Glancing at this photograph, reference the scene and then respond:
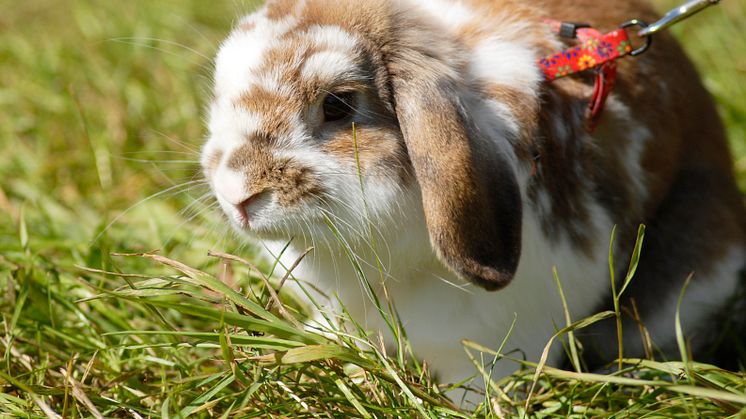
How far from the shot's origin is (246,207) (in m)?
2.58

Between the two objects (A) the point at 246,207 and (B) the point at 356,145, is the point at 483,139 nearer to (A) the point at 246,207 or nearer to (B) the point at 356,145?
(B) the point at 356,145

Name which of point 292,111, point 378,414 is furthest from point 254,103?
point 378,414

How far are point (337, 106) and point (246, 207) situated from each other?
40 cm

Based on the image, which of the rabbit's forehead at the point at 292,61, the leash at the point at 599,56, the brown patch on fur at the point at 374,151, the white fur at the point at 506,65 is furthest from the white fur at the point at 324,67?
the leash at the point at 599,56

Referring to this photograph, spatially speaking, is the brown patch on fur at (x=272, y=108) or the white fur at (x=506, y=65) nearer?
the brown patch on fur at (x=272, y=108)

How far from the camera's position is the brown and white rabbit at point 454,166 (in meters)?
2.57

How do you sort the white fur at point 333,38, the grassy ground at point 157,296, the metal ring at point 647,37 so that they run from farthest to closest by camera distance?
the metal ring at point 647,37 → the white fur at point 333,38 → the grassy ground at point 157,296

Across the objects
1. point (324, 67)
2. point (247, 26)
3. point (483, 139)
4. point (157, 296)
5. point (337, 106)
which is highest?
point (247, 26)

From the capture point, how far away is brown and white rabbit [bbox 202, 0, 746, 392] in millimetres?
2570

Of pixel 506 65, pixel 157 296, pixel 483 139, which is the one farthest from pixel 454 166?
pixel 157 296

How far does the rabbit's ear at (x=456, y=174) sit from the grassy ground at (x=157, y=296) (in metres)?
0.35

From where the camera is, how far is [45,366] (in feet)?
9.18

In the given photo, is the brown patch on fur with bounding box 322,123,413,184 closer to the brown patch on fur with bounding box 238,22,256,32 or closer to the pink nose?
the pink nose

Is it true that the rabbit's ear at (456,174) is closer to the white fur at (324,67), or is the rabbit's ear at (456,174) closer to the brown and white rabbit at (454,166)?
the brown and white rabbit at (454,166)
